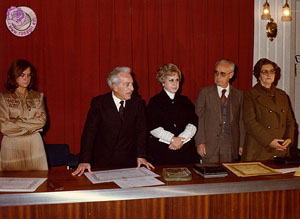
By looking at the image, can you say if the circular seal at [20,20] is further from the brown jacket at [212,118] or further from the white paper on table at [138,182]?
the white paper on table at [138,182]

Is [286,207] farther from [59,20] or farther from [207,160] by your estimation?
[59,20]

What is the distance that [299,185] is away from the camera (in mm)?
2611

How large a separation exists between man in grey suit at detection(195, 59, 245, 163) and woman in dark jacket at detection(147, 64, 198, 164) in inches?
9.2

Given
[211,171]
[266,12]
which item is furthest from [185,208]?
[266,12]

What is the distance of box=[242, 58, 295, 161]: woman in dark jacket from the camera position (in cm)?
371

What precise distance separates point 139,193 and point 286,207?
1.10m

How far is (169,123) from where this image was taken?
358cm

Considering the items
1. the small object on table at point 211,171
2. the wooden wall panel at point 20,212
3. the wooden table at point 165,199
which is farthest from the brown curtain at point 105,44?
the wooden wall panel at point 20,212

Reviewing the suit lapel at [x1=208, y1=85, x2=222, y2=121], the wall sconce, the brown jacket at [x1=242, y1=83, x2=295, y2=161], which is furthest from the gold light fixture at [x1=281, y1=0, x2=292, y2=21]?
the suit lapel at [x1=208, y1=85, x2=222, y2=121]

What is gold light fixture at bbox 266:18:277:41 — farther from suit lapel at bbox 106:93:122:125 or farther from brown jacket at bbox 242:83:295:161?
suit lapel at bbox 106:93:122:125

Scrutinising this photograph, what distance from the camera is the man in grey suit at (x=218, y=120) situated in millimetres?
3803

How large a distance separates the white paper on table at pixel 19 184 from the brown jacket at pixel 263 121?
2181 millimetres

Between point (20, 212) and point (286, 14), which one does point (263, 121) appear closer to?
point (286, 14)

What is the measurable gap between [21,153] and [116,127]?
1.12m
